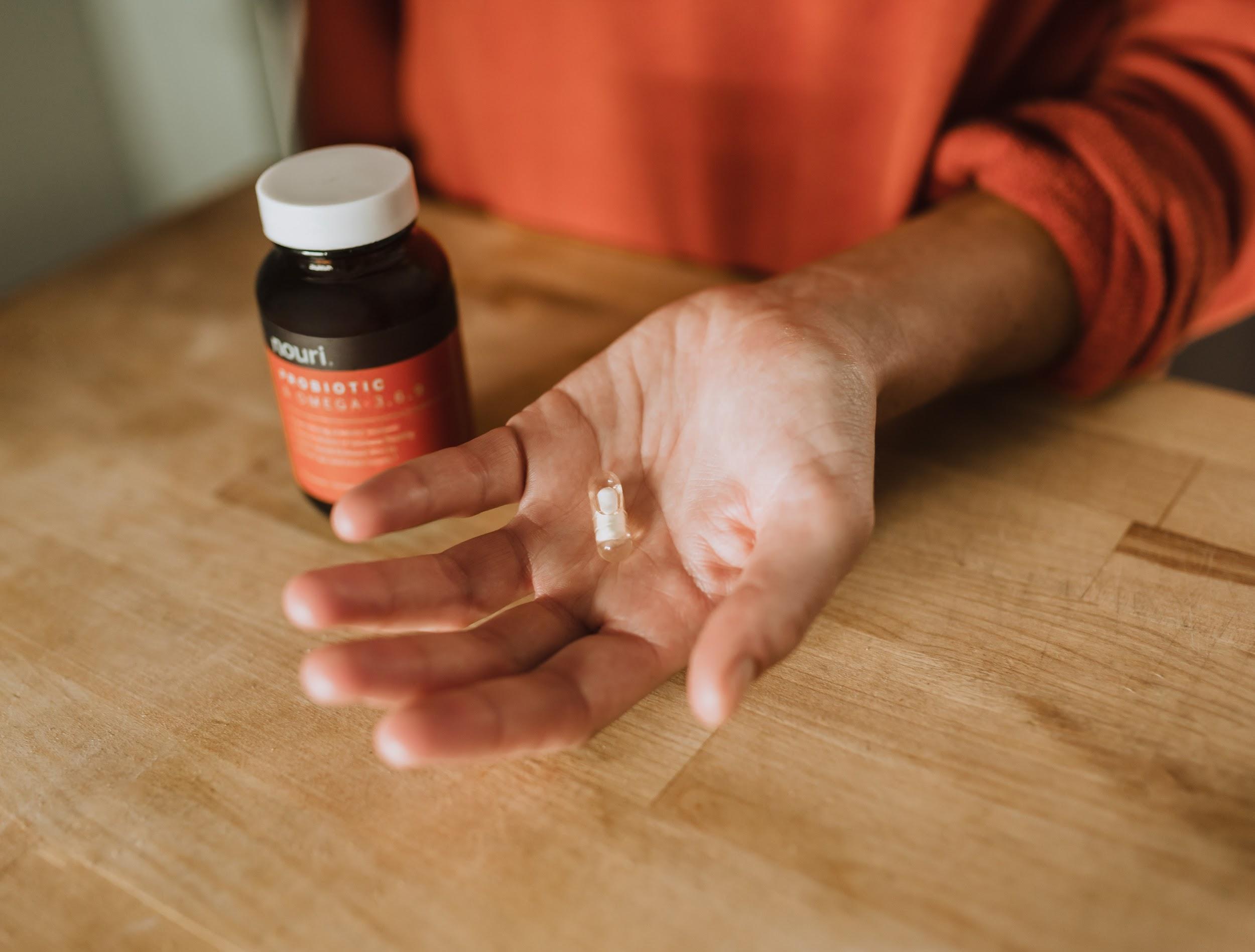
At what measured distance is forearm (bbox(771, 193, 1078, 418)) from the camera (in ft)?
2.05

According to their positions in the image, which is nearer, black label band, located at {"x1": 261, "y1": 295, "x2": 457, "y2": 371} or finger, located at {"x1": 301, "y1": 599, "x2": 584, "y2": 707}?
finger, located at {"x1": 301, "y1": 599, "x2": 584, "y2": 707}

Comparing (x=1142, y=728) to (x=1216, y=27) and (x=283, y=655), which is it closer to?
(x=283, y=655)

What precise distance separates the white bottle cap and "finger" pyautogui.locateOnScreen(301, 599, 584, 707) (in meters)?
0.22

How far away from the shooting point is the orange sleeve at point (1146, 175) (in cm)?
69

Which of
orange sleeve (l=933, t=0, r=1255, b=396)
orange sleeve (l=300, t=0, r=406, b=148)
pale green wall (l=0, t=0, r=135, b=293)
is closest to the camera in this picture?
orange sleeve (l=933, t=0, r=1255, b=396)

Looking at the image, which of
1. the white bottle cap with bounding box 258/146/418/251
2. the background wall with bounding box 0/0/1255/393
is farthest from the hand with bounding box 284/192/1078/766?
the background wall with bounding box 0/0/1255/393

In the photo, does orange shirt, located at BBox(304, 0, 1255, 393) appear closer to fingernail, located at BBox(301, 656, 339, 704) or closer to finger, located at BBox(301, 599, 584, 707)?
finger, located at BBox(301, 599, 584, 707)

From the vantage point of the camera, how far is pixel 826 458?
496mm

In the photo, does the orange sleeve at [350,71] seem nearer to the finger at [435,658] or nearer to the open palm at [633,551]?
the open palm at [633,551]

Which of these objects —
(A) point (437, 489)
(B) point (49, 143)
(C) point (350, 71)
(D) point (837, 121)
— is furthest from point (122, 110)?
(A) point (437, 489)

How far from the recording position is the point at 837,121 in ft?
2.65

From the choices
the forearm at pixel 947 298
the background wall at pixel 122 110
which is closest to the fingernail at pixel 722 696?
the forearm at pixel 947 298

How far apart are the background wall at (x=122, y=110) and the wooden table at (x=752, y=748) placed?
1.27 meters

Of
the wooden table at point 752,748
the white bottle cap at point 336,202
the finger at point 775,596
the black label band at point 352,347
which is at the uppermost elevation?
the white bottle cap at point 336,202
